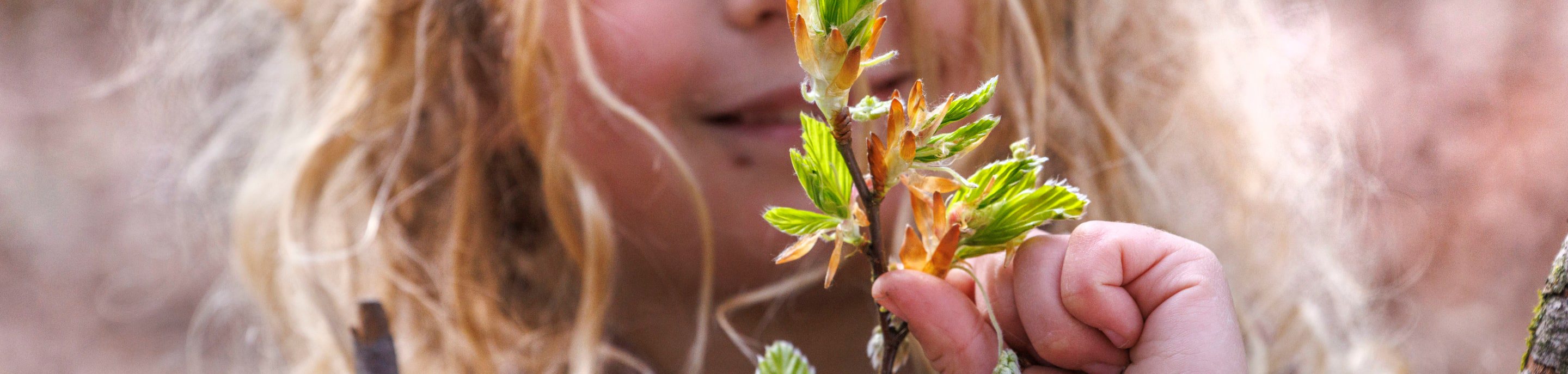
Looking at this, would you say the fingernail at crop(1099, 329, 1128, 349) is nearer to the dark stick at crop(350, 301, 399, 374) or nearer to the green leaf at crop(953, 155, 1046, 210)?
the green leaf at crop(953, 155, 1046, 210)

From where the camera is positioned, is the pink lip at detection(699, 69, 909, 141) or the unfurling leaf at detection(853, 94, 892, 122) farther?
the pink lip at detection(699, 69, 909, 141)

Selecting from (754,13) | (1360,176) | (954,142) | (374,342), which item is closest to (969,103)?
(954,142)

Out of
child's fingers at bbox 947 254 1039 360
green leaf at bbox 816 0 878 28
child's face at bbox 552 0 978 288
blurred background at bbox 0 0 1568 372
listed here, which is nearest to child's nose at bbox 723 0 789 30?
child's face at bbox 552 0 978 288

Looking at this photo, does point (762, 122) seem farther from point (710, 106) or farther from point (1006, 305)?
point (1006, 305)

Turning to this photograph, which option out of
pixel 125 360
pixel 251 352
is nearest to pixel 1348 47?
pixel 251 352

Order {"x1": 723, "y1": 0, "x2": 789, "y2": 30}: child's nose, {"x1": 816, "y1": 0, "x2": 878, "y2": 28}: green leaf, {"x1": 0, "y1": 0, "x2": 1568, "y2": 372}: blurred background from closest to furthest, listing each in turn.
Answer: {"x1": 816, "y1": 0, "x2": 878, "y2": 28}: green leaf → {"x1": 723, "y1": 0, "x2": 789, "y2": 30}: child's nose → {"x1": 0, "y1": 0, "x2": 1568, "y2": 372}: blurred background
